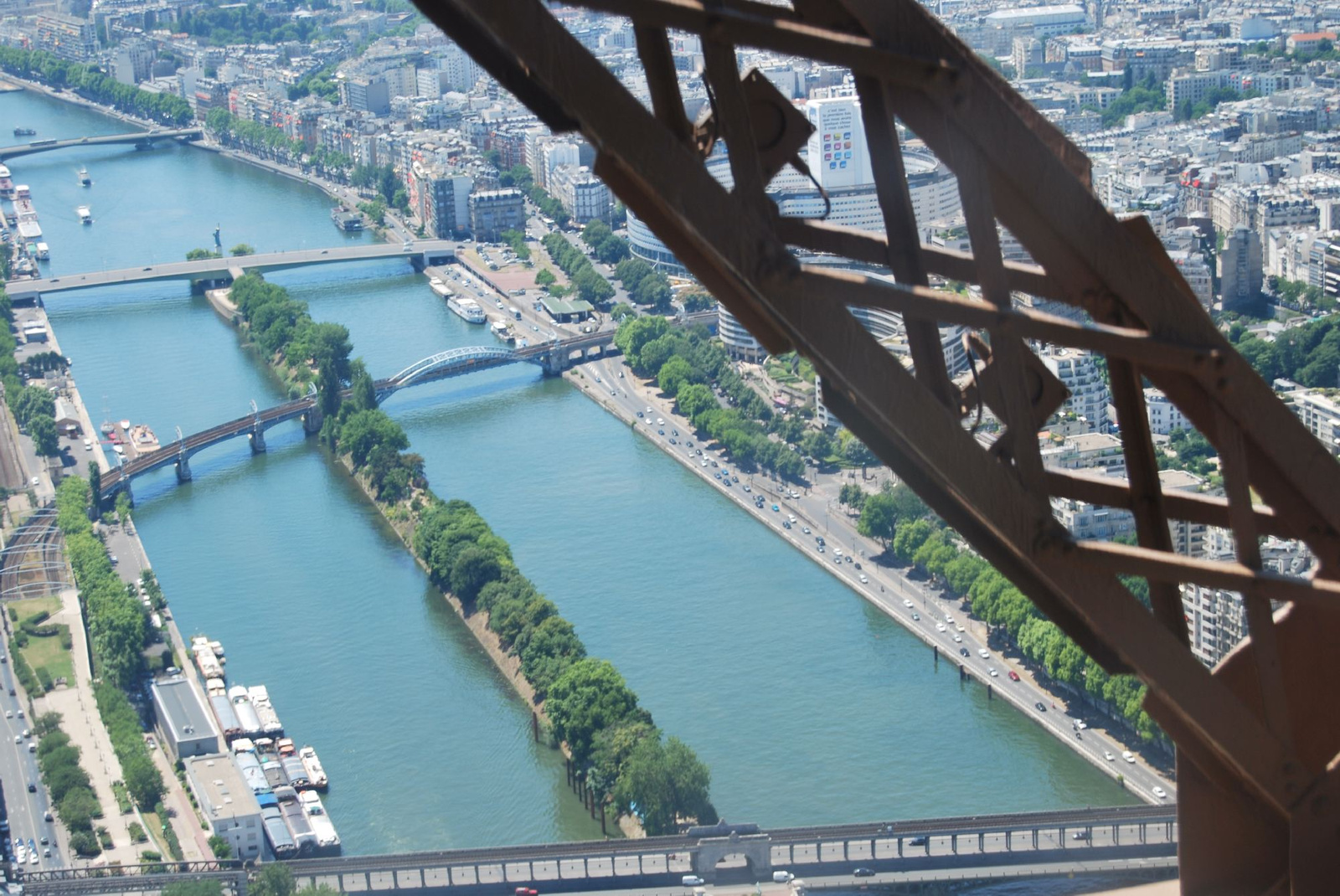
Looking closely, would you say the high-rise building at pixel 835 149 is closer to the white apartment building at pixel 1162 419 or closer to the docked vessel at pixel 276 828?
the white apartment building at pixel 1162 419

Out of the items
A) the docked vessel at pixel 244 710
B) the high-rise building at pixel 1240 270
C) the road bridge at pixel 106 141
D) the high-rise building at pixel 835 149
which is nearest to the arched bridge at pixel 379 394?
the high-rise building at pixel 835 149

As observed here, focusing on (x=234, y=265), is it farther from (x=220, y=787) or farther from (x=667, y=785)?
(x=667, y=785)

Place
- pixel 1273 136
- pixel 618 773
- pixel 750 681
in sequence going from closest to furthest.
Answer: pixel 618 773 < pixel 750 681 < pixel 1273 136

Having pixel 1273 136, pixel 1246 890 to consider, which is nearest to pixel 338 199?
pixel 1273 136

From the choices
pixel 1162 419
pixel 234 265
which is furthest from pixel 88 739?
pixel 234 265

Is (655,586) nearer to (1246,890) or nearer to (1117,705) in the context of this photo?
(1117,705)

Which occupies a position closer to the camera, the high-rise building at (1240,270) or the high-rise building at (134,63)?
the high-rise building at (1240,270)

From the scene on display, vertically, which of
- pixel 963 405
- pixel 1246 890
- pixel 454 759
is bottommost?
pixel 454 759
